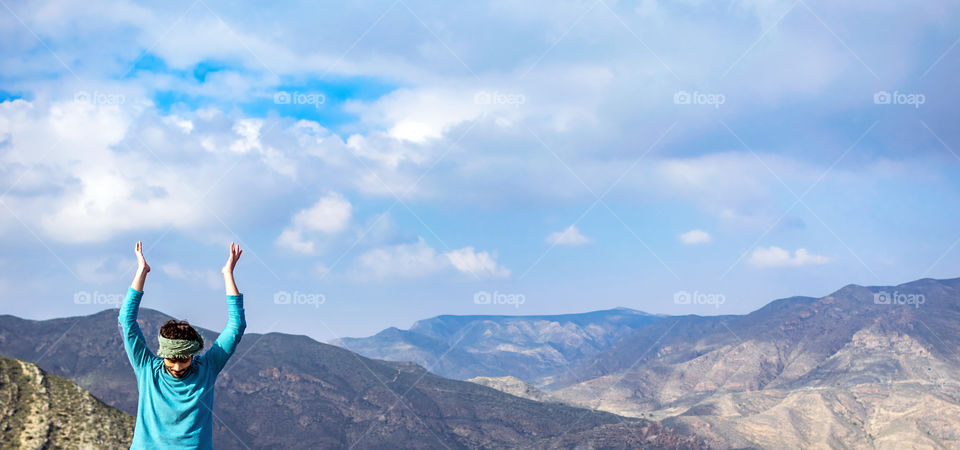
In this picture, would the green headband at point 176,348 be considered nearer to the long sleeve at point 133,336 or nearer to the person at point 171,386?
the person at point 171,386

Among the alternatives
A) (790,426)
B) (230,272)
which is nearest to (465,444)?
(790,426)

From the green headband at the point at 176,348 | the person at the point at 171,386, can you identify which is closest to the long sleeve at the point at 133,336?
the person at the point at 171,386

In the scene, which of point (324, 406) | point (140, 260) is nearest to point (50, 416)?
point (140, 260)

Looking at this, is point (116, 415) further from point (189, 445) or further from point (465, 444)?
point (465, 444)

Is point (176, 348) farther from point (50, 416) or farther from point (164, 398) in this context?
point (50, 416)

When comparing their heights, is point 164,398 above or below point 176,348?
below

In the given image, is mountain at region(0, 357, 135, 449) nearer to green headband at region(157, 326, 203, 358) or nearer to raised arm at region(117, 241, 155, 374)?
raised arm at region(117, 241, 155, 374)
